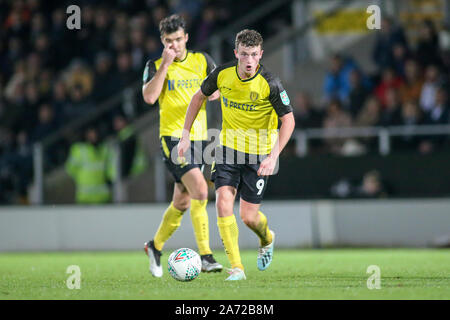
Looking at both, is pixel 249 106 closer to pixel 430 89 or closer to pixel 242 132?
pixel 242 132

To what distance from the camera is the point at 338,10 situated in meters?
15.5

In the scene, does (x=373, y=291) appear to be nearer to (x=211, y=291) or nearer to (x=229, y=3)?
(x=211, y=291)

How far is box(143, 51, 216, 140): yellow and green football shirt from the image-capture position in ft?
27.0

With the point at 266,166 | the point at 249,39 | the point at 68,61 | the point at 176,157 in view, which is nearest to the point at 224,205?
the point at 266,166

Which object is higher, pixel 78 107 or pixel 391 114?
pixel 78 107

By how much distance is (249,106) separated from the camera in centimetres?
755

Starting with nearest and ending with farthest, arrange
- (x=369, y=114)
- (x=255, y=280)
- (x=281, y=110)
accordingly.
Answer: (x=255, y=280) → (x=281, y=110) → (x=369, y=114)

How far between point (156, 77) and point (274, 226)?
541 cm

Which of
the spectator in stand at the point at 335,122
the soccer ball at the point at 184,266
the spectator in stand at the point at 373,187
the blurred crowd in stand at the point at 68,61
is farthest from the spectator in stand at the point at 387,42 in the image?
the soccer ball at the point at 184,266

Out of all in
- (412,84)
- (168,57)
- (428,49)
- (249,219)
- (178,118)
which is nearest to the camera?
(249,219)

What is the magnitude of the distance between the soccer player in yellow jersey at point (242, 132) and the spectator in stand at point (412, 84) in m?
6.23

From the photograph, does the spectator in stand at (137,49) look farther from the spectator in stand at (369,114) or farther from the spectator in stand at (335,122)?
the spectator in stand at (369,114)

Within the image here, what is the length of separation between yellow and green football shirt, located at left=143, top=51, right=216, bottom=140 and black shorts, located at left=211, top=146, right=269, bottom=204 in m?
0.62
